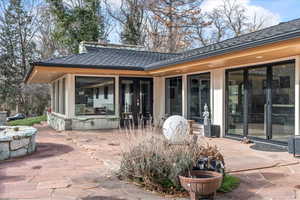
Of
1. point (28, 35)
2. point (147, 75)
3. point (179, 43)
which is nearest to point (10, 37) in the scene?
point (28, 35)

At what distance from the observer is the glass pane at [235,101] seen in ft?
27.6

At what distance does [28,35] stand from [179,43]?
13.8 m

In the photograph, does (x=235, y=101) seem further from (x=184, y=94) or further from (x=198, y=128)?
(x=184, y=94)

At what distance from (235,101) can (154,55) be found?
6533 millimetres

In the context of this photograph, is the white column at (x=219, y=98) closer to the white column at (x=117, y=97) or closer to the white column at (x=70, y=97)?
the white column at (x=117, y=97)

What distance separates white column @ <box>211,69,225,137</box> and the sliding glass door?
16cm

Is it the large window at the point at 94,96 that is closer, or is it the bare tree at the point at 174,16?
the large window at the point at 94,96

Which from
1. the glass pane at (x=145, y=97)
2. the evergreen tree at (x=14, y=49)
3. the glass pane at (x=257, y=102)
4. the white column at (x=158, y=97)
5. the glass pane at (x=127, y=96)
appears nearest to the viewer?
the glass pane at (x=257, y=102)

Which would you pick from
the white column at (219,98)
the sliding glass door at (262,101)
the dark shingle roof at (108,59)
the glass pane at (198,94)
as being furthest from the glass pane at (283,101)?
the dark shingle roof at (108,59)

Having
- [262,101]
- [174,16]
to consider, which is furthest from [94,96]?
[174,16]

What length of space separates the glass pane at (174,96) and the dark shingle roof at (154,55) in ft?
3.29

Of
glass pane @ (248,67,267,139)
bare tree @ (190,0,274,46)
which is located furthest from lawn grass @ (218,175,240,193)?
bare tree @ (190,0,274,46)

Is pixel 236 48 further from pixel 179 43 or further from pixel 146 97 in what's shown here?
pixel 179 43

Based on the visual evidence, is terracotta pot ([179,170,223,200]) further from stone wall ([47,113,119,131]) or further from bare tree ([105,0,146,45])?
bare tree ([105,0,146,45])
